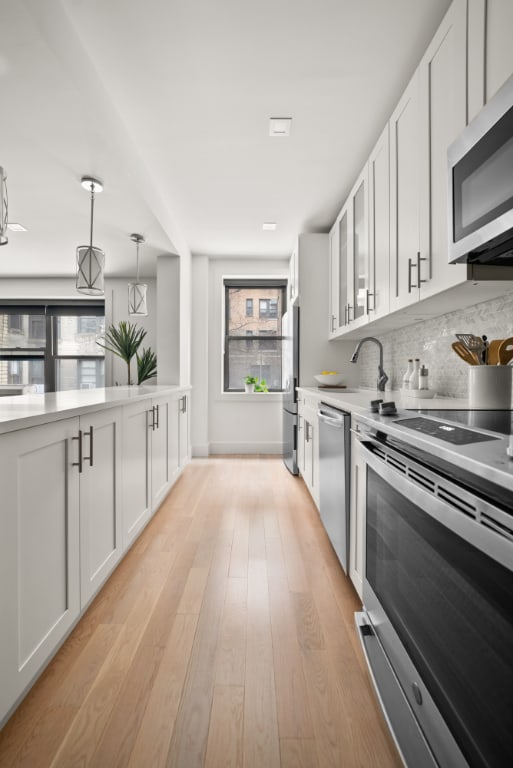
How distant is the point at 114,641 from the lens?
1.58 m

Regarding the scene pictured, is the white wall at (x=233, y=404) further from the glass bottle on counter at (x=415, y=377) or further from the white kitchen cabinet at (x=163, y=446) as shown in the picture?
the glass bottle on counter at (x=415, y=377)

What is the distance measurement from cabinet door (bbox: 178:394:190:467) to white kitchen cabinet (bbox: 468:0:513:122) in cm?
321

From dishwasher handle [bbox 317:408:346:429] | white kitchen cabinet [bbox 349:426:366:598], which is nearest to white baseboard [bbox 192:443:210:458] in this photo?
dishwasher handle [bbox 317:408:346:429]

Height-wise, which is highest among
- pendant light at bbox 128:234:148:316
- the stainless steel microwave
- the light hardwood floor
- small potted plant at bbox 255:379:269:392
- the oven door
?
pendant light at bbox 128:234:148:316

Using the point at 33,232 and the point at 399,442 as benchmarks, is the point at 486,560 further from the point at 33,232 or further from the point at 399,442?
the point at 33,232

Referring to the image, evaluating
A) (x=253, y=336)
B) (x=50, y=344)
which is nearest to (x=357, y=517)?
(x=253, y=336)

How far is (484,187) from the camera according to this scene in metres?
1.10

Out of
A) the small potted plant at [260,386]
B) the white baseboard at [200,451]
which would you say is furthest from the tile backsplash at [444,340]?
the white baseboard at [200,451]

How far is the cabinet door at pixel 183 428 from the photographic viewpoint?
403 centimetres

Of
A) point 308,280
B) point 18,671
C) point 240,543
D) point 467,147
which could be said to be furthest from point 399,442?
point 308,280

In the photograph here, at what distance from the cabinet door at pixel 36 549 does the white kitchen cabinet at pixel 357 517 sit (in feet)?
3.57

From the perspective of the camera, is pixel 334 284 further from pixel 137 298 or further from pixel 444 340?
pixel 137 298

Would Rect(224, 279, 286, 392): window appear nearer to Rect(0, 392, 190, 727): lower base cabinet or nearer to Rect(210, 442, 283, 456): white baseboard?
Rect(210, 442, 283, 456): white baseboard

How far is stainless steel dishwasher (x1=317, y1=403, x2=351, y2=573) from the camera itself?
75.2 inches
